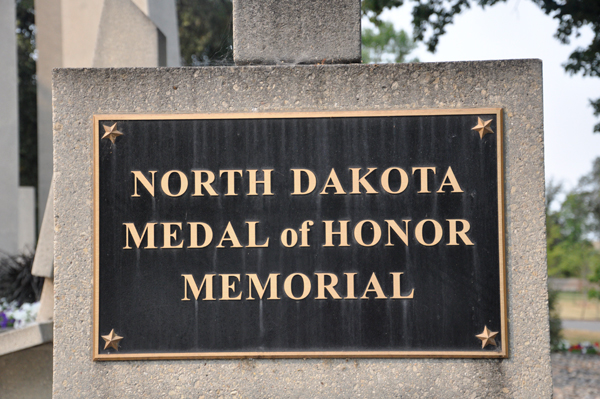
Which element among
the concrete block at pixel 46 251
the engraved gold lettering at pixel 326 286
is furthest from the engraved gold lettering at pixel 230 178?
the concrete block at pixel 46 251

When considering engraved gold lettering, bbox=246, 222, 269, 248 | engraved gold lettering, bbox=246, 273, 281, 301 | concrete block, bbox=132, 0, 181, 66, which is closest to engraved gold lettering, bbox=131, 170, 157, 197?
engraved gold lettering, bbox=246, 222, 269, 248

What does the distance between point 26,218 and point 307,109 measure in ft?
37.7

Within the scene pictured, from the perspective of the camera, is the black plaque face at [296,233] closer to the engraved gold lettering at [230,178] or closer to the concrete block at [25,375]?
the engraved gold lettering at [230,178]

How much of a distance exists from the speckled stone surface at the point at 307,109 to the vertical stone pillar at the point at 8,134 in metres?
8.21

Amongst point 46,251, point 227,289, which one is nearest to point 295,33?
point 227,289

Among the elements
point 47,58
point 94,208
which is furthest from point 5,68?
point 94,208

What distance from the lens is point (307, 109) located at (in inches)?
103

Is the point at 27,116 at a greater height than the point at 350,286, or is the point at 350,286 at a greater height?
the point at 27,116

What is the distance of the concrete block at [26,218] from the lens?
456 inches

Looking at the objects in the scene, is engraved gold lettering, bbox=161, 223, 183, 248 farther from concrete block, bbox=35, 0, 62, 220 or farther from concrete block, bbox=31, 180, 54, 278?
concrete block, bbox=35, 0, 62, 220

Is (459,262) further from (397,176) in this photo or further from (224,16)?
(224,16)

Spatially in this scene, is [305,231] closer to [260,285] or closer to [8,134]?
[260,285]

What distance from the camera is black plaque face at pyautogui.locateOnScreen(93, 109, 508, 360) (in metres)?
2.56

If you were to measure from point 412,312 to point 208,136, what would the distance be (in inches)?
57.5
